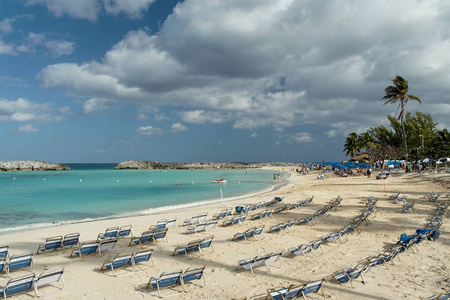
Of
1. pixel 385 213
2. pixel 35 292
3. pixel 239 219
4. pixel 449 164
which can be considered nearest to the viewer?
pixel 35 292

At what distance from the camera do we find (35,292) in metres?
6.57

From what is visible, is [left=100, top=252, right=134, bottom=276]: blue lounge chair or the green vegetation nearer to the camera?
[left=100, top=252, right=134, bottom=276]: blue lounge chair

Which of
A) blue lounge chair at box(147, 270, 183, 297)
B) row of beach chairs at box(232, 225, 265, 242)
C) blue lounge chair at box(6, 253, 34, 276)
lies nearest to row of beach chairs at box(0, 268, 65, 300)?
blue lounge chair at box(6, 253, 34, 276)

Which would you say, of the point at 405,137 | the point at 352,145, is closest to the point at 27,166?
the point at 352,145

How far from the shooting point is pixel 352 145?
81812 millimetres

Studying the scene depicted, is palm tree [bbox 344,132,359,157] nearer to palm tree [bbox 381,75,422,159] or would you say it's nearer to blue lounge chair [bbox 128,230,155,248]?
palm tree [bbox 381,75,422,159]

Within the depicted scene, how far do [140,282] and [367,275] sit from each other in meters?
5.35

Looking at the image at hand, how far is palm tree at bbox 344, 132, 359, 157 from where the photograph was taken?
266ft

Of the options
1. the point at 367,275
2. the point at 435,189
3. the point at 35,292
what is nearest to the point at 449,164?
the point at 435,189

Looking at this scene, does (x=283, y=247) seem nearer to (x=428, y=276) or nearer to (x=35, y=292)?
(x=428, y=276)

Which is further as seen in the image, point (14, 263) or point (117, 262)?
point (14, 263)

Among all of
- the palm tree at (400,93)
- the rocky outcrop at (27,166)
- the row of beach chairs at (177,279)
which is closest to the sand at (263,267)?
the row of beach chairs at (177,279)

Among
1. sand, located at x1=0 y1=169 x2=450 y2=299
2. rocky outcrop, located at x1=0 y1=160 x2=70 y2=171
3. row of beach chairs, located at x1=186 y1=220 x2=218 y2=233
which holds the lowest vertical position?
sand, located at x1=0 y1=169 x2=450 y2=299

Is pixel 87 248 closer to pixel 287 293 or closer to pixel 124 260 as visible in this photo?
pixel 124 260
